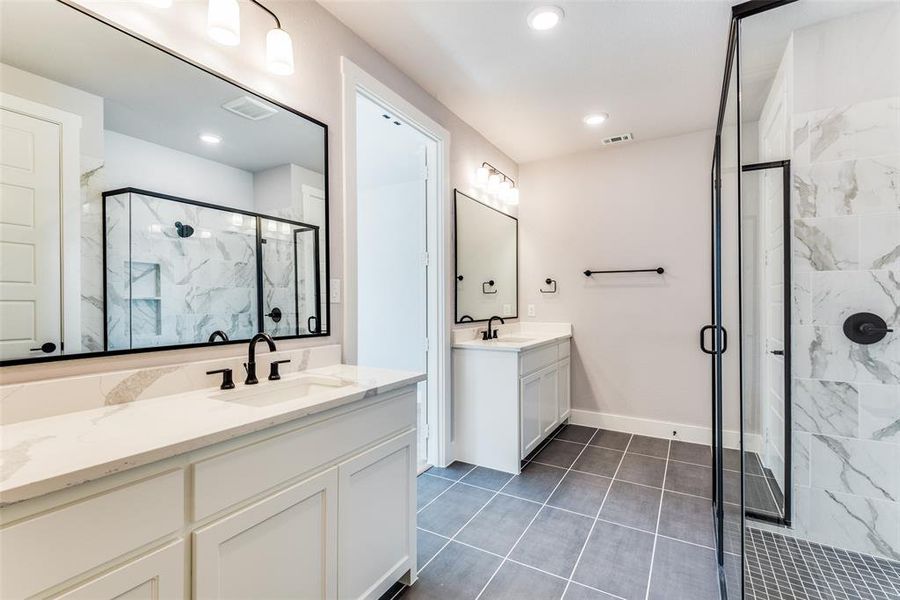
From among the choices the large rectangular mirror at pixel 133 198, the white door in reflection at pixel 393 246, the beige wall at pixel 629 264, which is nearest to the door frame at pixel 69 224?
the large rectangular mirror at pixel 133 198

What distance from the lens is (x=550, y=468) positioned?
105 inches

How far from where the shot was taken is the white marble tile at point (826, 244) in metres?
1.73

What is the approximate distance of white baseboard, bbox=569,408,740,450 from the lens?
3.09m

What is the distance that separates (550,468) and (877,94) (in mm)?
2481

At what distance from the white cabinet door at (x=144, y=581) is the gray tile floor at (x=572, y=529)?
0.97 m

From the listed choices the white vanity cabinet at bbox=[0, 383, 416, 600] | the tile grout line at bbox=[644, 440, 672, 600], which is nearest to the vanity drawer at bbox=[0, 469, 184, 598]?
the white vanity cabinet at bbox=[0, 383, 416, 600]

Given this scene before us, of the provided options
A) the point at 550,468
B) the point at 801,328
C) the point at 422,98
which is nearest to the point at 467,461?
the point at 550,468

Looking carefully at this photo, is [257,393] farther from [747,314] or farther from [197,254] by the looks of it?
[747,314]

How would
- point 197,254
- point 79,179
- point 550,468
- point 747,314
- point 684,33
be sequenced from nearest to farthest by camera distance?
point 79,179
point 197,254
point 747,314
point 684,33
point 550,468

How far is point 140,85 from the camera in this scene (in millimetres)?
1235

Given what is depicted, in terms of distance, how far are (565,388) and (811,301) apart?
1.90 metres

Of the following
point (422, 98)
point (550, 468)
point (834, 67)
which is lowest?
point (550, 468)

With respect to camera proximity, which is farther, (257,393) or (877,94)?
(877,94)

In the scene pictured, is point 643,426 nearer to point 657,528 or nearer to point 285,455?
point 657,528
